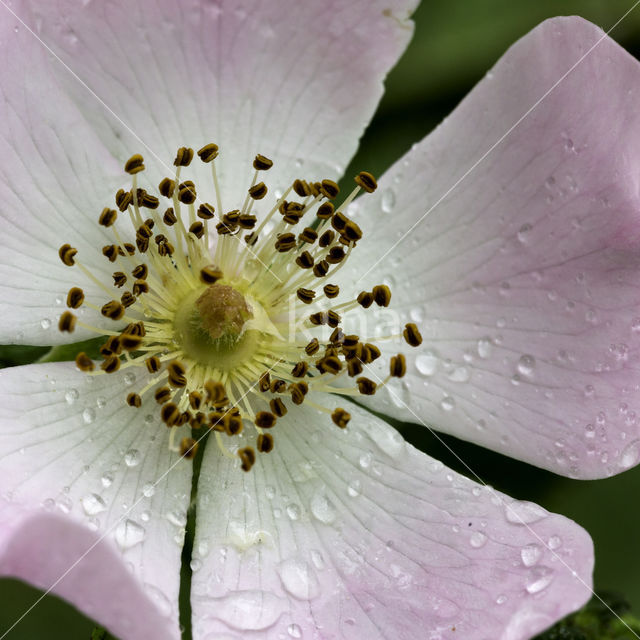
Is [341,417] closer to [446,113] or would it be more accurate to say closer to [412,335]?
[412,335]

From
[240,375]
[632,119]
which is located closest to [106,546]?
[240,375]

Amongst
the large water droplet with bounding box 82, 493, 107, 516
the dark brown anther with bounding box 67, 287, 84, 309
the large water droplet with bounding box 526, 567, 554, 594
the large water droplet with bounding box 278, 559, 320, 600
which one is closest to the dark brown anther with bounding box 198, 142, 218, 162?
the dark brown anther with bounding box 67, 287, 84, 309

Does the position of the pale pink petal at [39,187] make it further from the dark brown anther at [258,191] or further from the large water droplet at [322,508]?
the large water droplet at [322,508]

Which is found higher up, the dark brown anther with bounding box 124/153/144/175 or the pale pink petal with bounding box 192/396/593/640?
the dark brown anther with bounding box 124/153/144/175

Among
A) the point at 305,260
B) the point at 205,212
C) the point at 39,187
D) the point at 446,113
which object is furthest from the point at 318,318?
the point at 446,113

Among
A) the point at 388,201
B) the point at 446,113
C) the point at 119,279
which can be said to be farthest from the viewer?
the point at 446,113

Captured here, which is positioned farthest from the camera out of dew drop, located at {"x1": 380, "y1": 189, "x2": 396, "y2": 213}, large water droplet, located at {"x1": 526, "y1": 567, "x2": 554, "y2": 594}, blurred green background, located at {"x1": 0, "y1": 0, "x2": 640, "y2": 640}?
blurred green background, located at {"x1": 0, "y1": 0, "x2": 640, "y2": 640}

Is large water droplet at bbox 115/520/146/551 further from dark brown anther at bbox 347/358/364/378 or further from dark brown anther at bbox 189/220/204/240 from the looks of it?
dark brown anther at bbox 189/220/204/240
